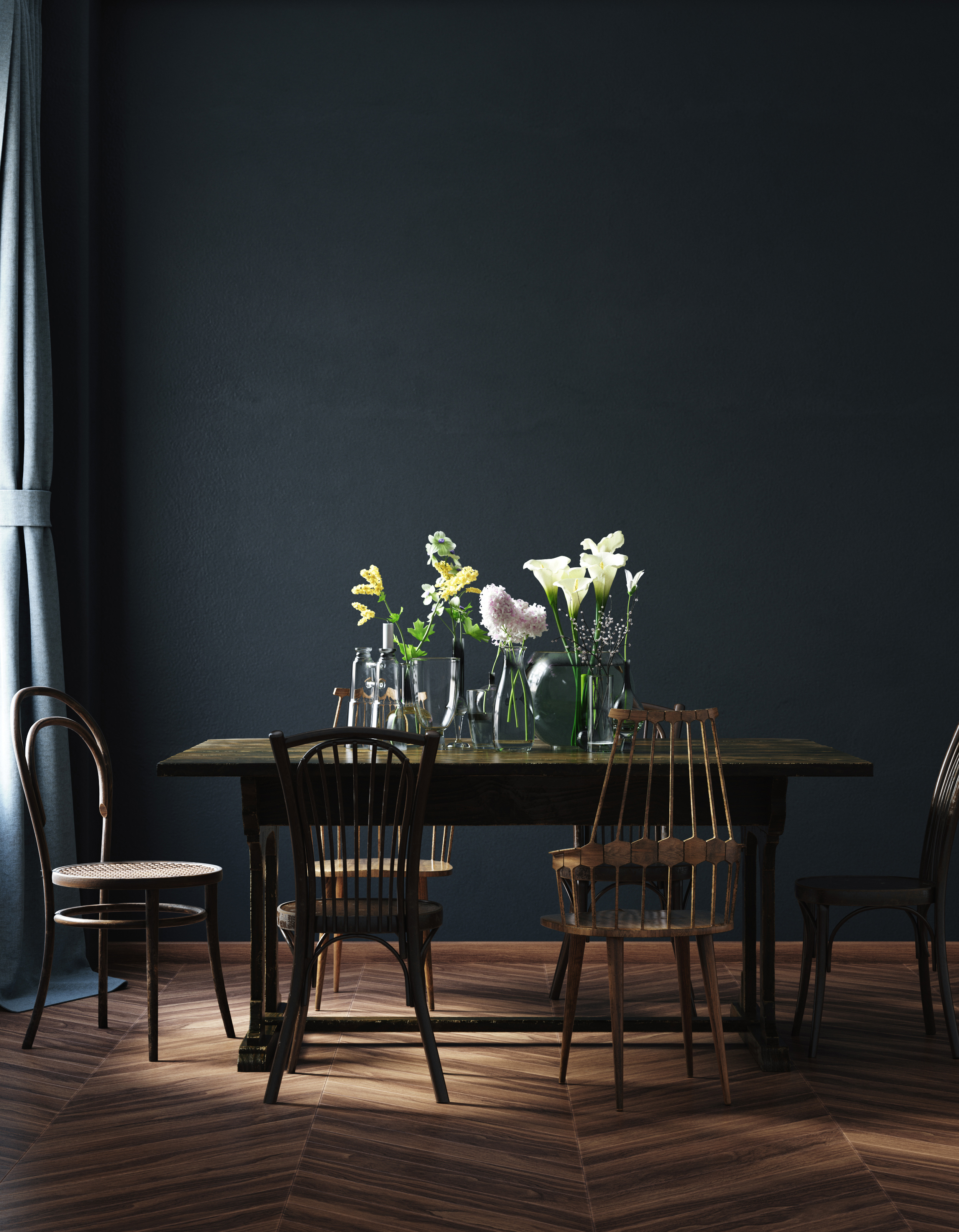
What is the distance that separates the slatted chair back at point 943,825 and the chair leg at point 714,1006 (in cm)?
72

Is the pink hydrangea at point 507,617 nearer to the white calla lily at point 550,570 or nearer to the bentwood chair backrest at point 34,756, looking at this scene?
the white calla lily at point 550,570

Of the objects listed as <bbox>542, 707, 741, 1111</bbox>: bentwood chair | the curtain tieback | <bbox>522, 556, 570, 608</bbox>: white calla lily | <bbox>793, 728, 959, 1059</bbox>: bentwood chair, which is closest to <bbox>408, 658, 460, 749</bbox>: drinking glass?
<bbox>522, 556, 570, 608</bbox>: white calla lily

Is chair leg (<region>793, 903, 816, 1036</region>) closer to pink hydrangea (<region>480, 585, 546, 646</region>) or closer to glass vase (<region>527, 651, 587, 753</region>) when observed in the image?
glass vase (<region>527, 651, 587, 753</region>)

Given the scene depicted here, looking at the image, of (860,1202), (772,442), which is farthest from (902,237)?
(860,1202)

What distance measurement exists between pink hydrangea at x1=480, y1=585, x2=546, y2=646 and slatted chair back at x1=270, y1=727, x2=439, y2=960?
49cm

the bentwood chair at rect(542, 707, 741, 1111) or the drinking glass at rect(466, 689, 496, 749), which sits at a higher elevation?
the drinking glass at rect(466, 689, 496, 749)

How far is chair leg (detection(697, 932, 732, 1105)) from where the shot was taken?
2.72m

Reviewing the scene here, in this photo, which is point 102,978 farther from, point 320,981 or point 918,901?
point 918,901

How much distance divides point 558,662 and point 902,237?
7.53 ft

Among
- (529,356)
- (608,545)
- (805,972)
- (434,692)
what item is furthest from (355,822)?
(529,356)

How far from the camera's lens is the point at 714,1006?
2.75 metres

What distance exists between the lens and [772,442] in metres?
4.33

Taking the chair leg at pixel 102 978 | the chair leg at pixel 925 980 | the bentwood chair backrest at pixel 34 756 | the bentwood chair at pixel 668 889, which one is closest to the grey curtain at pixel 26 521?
the bentwood chair backrest at pixel 34 756

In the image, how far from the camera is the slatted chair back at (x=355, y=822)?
2562 mm
